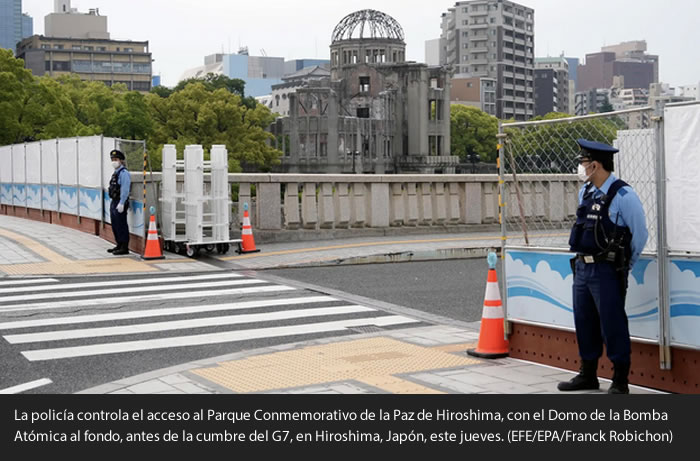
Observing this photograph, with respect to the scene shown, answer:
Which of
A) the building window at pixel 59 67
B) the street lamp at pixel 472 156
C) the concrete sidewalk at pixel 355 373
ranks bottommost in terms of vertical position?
the concrete sidewalk at pixel 355 373

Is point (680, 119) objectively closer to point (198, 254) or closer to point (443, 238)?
point (198, 254)

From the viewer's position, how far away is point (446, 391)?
7.21 metres

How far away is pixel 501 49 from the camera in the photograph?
183m

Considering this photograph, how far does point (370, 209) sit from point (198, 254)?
5169 millimetres

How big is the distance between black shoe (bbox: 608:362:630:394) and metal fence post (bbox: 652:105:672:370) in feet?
1.14

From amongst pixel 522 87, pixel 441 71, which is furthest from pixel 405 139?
pixel 522 87

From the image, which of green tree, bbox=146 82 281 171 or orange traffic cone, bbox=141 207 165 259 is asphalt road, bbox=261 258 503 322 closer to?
orange traffic cone, bbox=141 207 165 259

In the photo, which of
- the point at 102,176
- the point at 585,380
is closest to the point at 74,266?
the point at 102,176

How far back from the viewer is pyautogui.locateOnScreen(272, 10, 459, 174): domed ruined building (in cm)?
10725

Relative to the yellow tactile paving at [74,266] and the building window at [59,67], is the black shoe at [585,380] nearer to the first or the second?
the yellow tactile paving at [74,266]

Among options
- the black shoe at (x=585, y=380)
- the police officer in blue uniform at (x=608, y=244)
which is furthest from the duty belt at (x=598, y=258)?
the black shoe at (x=585, y=380)

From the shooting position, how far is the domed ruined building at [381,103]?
352ft

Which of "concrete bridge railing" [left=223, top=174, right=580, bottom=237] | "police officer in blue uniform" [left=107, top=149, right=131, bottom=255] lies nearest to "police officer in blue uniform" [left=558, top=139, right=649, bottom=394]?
"police officer in blue uniform" [left=107, top=149, right=131, bottom=255]

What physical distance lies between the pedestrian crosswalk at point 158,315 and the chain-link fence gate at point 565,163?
8.67 ft
